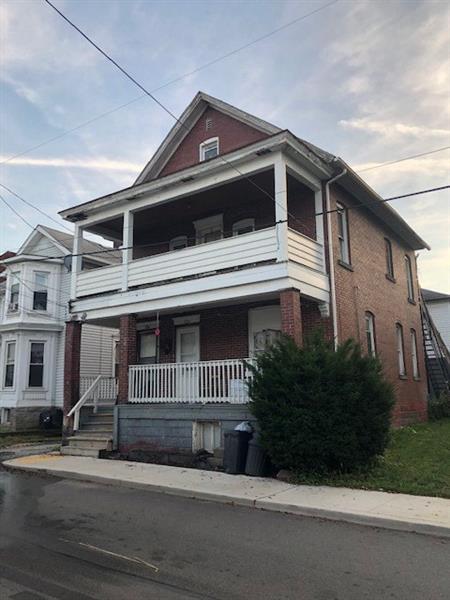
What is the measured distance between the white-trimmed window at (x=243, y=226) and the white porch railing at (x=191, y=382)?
13.5 feet

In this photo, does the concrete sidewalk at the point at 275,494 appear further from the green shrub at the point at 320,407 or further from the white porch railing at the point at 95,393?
the white porch railing at the point at 95,393

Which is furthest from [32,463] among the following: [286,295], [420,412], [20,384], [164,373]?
[420,412]

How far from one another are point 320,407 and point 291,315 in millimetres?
2440

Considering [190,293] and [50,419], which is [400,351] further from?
[50,419]

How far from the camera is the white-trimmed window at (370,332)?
616 inches

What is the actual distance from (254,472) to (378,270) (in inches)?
370

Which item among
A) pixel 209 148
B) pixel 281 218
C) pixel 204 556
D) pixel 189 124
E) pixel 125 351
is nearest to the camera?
pixel 204 556

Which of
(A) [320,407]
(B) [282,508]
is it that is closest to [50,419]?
(A) [320,407]

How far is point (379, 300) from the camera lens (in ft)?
55.0

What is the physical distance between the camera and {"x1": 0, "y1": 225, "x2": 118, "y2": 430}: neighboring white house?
72.1 feet

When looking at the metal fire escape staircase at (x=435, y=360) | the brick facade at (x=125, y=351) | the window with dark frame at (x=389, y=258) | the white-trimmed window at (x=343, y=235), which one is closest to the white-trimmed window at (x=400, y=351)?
the window with dark frame at (x=389, y=258)

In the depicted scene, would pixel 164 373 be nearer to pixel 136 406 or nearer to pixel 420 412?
pixel 136 406

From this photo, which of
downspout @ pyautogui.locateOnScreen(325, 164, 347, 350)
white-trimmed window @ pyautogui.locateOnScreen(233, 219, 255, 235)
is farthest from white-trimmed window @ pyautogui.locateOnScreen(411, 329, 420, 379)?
white-trimmed window @ pyautogui.locateOnScreen(233, 219, 255, 235)

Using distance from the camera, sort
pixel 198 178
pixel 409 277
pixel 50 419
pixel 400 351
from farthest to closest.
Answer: pixel 409 277 < pixel 50 419 < pixel 400 351 < pixel 198 178
